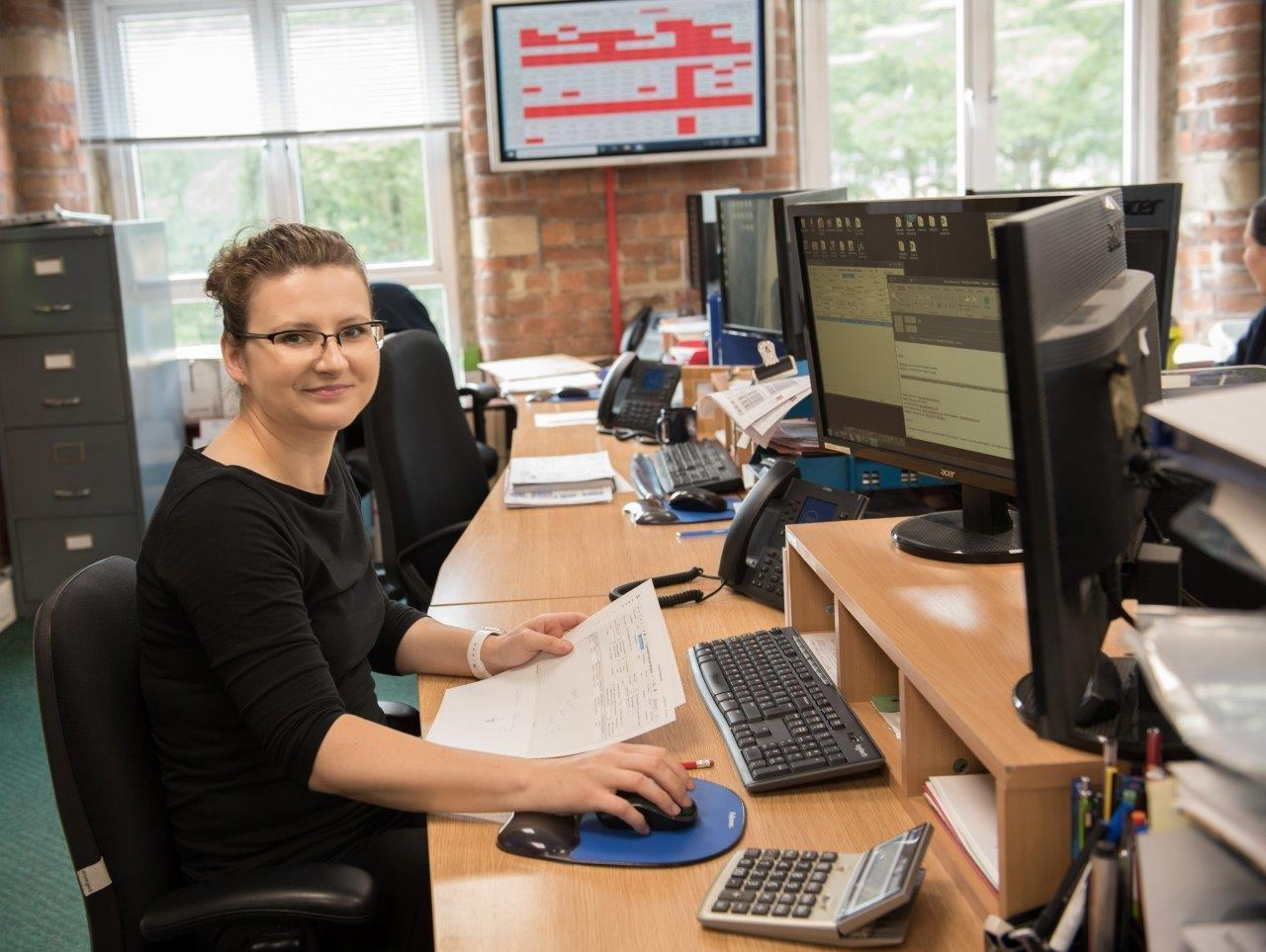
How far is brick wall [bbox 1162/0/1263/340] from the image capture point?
475cm

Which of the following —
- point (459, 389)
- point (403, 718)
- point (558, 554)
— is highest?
point (459, 389)

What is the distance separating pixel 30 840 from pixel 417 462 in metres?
1.20

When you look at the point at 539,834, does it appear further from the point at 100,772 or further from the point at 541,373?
the point at 541,373

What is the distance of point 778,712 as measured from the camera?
1419 millimetres

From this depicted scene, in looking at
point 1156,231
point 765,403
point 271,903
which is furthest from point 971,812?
point 1156,231

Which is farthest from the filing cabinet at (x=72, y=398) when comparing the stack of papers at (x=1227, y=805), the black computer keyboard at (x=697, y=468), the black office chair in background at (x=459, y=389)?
Result: the stack of papers at (x=1227, y=805)

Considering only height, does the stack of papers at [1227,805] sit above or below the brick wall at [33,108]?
below

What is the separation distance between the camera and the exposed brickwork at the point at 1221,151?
475cm

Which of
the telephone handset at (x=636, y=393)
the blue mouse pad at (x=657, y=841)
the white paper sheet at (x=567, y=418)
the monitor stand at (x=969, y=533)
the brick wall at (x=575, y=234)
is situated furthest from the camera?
the brick wall at (x=575, y=234)

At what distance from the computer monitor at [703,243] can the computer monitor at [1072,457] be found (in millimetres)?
2563

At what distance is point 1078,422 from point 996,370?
2.06 ft

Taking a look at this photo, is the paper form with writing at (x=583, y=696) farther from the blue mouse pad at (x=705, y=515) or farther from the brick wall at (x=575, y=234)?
the brick wall at (x=575, y=234)

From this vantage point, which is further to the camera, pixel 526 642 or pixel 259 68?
pixel 259 68

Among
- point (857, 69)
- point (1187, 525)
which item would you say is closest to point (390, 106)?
point (857, 69)
